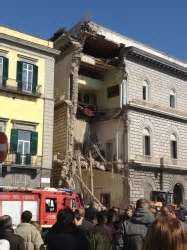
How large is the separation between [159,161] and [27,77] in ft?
44.0

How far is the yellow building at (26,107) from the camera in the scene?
27.8 m

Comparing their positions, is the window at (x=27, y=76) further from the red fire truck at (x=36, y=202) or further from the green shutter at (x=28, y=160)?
the red fire truck at (x=36, y=202)

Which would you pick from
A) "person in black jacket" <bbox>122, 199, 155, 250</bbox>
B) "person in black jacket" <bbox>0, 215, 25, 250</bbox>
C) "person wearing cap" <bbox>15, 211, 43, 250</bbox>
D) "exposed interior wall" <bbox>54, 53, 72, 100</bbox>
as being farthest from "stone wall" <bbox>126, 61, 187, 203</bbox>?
"person in black jacket" <bbox>0, 215, 25, 250</bbox>

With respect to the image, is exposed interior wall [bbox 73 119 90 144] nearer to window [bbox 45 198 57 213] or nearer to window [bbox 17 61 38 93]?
window [bbox 17 61 38 93]

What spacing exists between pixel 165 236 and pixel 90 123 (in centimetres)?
3481

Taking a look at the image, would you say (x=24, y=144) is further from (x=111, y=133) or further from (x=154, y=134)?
(x=154, y=134)

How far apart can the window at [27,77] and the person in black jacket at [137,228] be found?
2291 centimetres

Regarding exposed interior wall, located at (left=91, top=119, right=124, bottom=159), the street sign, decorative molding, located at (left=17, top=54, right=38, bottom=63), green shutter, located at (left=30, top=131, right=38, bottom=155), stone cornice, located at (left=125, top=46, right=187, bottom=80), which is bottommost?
the street sign

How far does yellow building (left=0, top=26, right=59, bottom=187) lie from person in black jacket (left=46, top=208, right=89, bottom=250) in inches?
845

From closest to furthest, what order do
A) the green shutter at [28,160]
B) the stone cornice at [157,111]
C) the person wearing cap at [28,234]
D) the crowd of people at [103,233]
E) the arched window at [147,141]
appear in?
the crowd of people at [103,233], the person wearing cap at [28,234], the green shutter at [28,160], the stone cornice at [157,111], the arched window at [147,141]

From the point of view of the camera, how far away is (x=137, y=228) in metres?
6.62

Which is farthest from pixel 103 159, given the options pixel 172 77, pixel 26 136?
pixel 172 77

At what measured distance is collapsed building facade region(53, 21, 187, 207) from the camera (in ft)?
112

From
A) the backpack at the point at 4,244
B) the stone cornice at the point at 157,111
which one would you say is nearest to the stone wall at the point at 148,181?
the stone cornice at the point at 157,111
